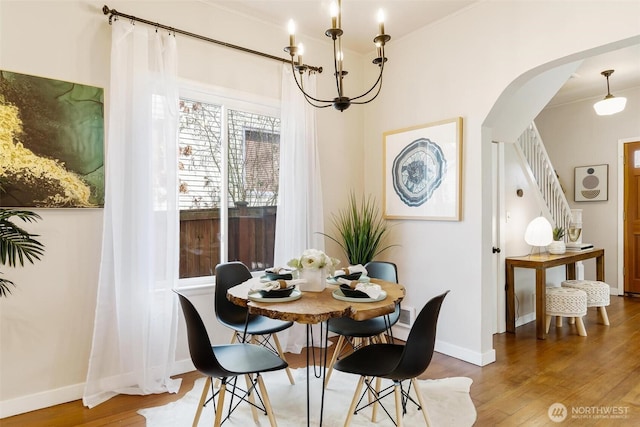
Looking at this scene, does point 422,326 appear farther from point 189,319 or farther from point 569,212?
point 569,212

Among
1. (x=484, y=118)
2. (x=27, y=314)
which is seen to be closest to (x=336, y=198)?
(x=484, y=118)

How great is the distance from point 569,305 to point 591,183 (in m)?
3.19

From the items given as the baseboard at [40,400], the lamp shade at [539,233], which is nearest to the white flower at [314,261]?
the baseboard at [40,400]

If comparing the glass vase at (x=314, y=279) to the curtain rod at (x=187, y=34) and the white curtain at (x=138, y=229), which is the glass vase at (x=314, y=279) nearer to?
the white curtain at (x=138, y=229)

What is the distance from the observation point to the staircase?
15.1 ft

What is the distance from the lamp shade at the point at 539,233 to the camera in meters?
4.14

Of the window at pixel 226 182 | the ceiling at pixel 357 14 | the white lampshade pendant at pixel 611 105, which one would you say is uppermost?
the ceiling at pixel 357 14

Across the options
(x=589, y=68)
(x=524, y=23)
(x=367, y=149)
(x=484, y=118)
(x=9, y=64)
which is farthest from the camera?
(x=589, y=68)

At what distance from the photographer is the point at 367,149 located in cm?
428

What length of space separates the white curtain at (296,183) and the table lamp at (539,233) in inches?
91.7

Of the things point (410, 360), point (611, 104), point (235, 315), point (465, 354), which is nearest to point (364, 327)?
point (410, 360)

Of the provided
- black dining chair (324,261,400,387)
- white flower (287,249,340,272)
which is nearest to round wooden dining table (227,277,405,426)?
white flower (287,249,340,272)

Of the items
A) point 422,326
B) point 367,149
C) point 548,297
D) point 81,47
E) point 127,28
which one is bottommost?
point 548,297

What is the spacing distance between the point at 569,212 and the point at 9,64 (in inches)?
233
